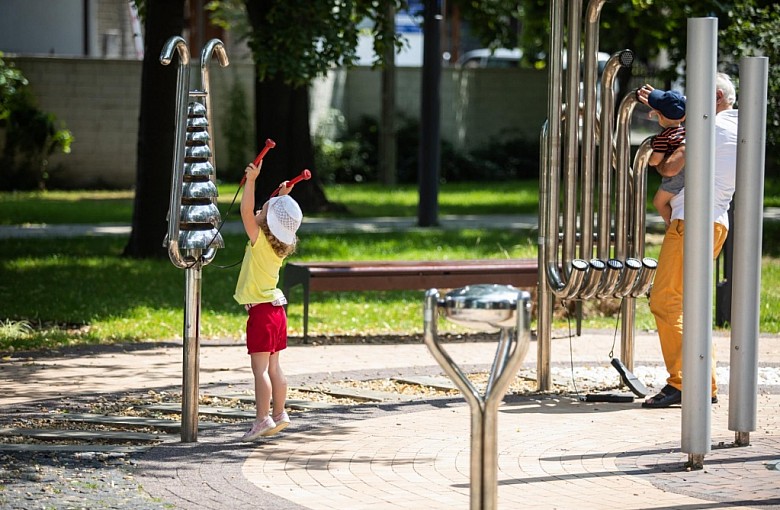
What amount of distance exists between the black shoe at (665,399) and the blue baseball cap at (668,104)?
1.62 metres

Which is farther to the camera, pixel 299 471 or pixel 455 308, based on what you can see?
pixel 299 471

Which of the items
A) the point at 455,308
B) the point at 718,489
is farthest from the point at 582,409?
the point at 455,308

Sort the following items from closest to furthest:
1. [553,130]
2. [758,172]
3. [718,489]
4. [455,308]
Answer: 1. [455,308]
2. [718,489]
3. [758,172]
4. [553,130]

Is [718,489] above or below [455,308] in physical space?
below

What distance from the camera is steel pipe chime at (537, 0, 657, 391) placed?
7.90 m

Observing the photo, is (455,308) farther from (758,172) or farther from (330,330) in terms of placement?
(330,330)

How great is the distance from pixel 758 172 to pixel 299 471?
2650 millimetres

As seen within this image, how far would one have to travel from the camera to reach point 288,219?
6691 mm

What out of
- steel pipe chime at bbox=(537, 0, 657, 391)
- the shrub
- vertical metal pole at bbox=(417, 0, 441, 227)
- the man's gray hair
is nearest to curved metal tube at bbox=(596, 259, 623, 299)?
steel pipe chime at bbox=(537, 0, 657, 391)

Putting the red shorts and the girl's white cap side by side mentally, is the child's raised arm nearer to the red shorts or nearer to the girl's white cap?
the girl's white cap

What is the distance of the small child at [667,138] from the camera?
7.57 m

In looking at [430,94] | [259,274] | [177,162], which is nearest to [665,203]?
[259,274]

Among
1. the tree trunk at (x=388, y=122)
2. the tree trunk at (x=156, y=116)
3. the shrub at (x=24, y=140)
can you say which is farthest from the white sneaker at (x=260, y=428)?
the tree trunk at (x=388, y=122)

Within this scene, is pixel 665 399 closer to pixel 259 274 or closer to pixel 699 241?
pixel 699 241
